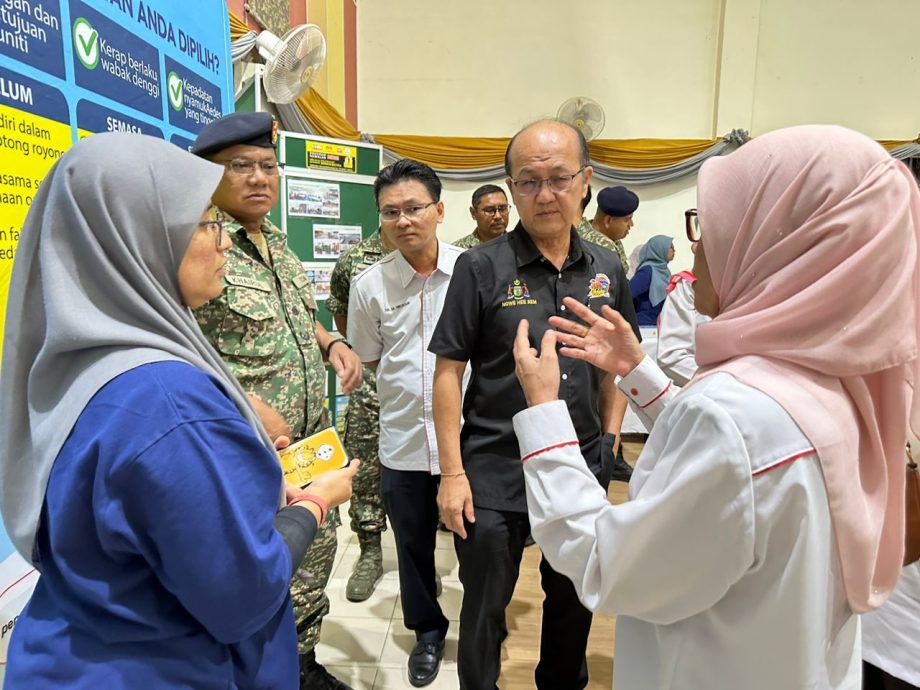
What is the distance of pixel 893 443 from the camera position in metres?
0.78

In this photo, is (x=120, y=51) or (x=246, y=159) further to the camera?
(x=246, y=159)

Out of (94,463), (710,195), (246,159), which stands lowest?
(94,463)

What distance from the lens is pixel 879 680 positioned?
1.18 m

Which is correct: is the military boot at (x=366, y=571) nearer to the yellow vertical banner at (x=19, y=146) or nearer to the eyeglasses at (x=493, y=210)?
the yellow vertical banner at (x=19, y=146)

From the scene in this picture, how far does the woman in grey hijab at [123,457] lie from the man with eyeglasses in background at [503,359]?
0.72 meters

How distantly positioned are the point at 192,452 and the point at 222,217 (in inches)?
48.0

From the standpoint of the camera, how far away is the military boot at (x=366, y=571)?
2512mm

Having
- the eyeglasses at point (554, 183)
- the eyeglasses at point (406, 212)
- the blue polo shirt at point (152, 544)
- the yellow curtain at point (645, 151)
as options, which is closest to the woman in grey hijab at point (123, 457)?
the blue polo shirt at point (152, 544)

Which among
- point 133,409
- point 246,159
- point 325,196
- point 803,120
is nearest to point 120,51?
point 246,159

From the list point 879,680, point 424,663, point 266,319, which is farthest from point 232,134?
point 879,680

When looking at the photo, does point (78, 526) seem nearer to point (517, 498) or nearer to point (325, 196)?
point (517, 498)

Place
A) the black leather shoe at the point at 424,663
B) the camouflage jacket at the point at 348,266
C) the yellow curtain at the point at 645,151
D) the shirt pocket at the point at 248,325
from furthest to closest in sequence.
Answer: the yellow curtain at the point at 645,151
the camouflage jacket at the point at 348,266
the black leather shoe at the point at 424,663
the shirt pocket at the point at 248,325

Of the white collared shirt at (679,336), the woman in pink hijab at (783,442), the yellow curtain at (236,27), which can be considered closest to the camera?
the woman in pink hijab at (783,442)

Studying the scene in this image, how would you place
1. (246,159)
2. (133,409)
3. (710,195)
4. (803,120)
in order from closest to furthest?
(133,409) → (710,195) → (246,159) → (803,120)
